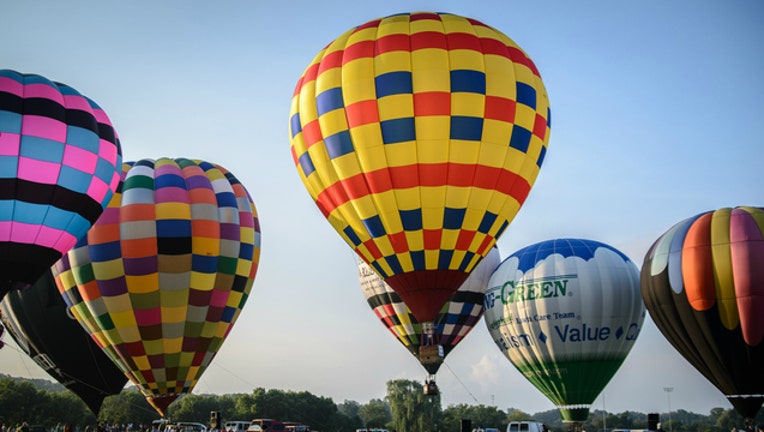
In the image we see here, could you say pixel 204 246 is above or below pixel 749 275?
above

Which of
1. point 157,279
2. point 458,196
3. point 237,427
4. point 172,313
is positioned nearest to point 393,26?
point 458,196

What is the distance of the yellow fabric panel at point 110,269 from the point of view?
55.9 feet

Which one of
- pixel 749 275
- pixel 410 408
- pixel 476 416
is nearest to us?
pixel 749 275

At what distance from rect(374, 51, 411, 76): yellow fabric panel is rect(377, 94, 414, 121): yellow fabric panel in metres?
0.55

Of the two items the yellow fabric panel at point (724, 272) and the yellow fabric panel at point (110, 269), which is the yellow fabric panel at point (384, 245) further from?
the yellow fabric panel at point (724, 272)

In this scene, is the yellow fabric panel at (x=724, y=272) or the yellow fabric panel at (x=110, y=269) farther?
the yellow fabric panel at (x=110, y=269)

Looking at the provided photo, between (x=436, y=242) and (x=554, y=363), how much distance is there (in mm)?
7526

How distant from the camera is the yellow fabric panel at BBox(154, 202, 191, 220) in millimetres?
17438

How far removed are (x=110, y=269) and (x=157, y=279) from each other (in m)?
1.17

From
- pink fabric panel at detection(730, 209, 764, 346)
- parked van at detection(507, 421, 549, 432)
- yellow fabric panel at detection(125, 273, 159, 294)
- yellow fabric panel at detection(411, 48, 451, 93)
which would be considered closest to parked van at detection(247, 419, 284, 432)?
yellow fabric panel at detection(125, 273, 159, 294)

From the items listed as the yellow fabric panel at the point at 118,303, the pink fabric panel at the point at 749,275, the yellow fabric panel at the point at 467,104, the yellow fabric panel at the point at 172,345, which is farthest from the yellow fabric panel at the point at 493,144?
the yellow fabric panel at the point at 118,303

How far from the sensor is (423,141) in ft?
43.1

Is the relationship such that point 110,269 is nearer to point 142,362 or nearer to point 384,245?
point 142,362

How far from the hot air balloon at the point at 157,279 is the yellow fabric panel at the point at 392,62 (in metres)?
6.85
